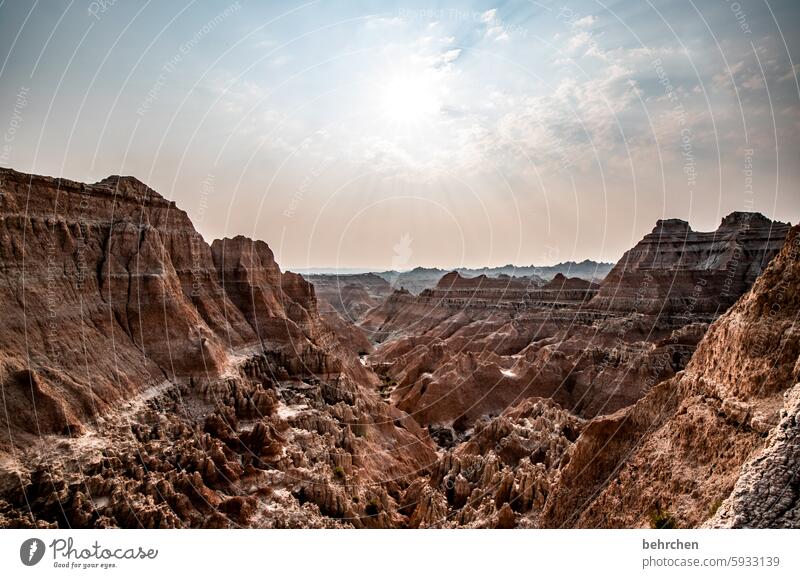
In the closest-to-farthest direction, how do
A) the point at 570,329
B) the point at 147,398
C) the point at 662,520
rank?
1. the point at 662,520
2. the point at 147,398
3. the point at 570,329

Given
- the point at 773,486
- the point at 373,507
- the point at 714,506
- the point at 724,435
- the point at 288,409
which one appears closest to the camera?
the point at 773,486

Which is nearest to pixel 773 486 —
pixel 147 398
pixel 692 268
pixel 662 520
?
pixel 662 520

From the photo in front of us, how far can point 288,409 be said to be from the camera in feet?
108

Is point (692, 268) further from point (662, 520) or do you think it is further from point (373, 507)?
point (662, 520)

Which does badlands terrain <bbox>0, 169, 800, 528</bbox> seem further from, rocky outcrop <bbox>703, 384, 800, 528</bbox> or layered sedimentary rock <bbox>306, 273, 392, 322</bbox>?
layered sedimentary rock <bbox>306, 273, 392, 322</bbox>

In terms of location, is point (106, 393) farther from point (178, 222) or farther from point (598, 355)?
point (598, 355)

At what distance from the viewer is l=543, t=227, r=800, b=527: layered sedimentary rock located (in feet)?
34.7

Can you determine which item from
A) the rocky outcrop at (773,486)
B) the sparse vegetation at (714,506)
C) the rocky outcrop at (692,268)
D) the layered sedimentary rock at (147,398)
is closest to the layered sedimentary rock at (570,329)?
the rocky outcrop at (692,268)

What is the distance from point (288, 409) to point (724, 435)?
2727 cm

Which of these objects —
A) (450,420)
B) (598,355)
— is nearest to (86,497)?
(450,420)

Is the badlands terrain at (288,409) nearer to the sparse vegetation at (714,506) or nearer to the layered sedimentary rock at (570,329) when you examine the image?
the sparse vegetation at (714,506)
